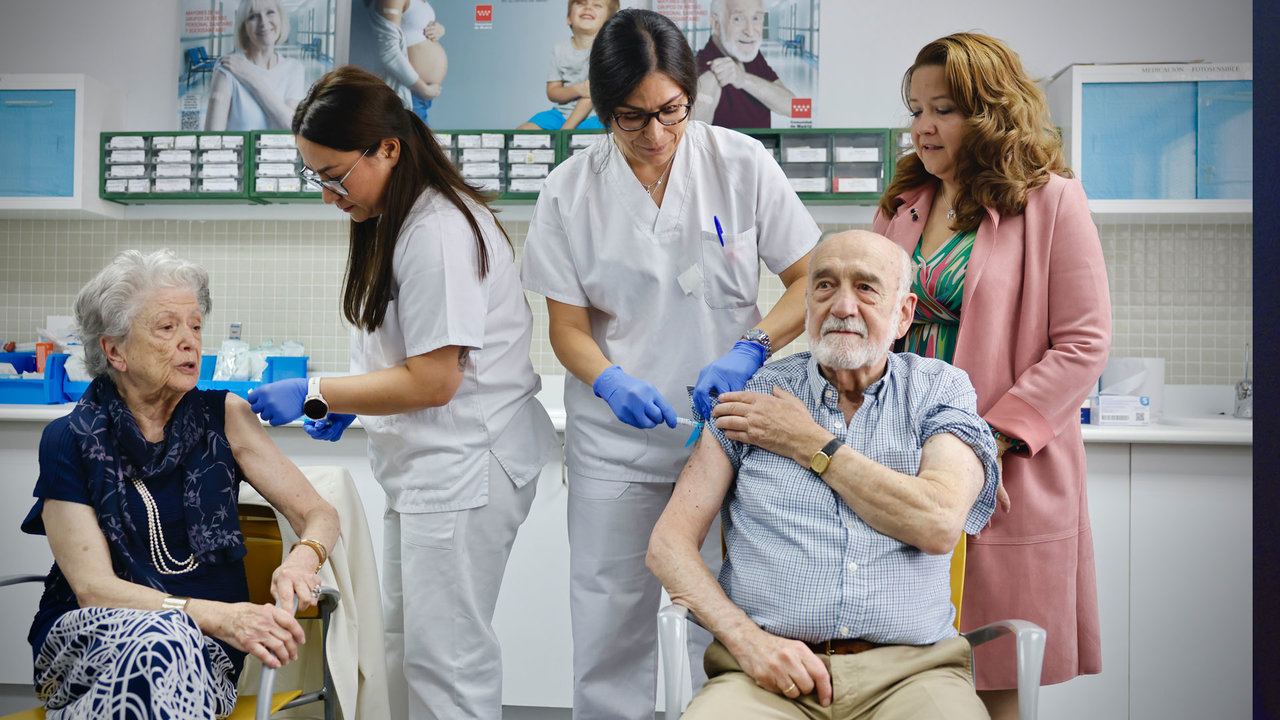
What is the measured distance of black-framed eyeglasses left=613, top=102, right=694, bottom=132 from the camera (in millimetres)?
1626

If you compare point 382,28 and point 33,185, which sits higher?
point 382,28

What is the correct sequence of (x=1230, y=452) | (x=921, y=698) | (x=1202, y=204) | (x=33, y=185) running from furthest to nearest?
(x=33, y=185), (x=1202, y=204), (x=1230, y=452), (x=921, y=698)

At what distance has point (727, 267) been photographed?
1.80 metres

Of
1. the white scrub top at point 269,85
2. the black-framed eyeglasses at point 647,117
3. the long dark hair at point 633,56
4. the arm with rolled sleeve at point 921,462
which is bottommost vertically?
the arm with rolled sleeve at point 921,462

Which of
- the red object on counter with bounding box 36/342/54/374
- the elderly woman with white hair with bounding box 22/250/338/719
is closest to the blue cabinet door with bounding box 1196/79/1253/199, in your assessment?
the elderly woman with white hair with bounding box 22/250/338/719

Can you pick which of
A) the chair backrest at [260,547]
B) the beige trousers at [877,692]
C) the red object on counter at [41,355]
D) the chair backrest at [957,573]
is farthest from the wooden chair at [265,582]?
the red object on counter at [41,355]

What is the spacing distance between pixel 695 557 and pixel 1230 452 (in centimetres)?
190

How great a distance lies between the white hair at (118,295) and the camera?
1653 mm

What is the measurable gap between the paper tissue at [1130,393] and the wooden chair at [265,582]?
225cm

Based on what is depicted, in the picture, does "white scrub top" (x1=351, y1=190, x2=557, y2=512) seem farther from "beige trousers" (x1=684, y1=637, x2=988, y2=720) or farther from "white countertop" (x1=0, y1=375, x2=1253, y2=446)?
"white countertop" (x1=0, y1=375, x2=1253, y2=446)

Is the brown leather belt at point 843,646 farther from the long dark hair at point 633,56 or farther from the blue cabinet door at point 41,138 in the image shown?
the blue cabinet door at point 41,138

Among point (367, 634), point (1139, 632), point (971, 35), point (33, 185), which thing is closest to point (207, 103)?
point (33, 185)

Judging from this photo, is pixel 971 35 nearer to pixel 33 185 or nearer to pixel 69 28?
pixel 33 185

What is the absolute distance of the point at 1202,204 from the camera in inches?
116
